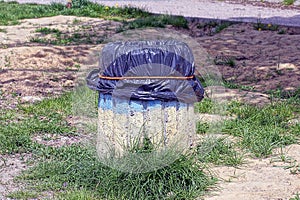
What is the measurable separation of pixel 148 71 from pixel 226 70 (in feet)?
13.9

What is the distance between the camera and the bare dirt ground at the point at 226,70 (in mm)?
4797

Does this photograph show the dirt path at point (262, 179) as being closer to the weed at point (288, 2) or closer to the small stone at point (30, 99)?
the small stone at point (30, 99)

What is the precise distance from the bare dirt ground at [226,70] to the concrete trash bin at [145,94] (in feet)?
1.98

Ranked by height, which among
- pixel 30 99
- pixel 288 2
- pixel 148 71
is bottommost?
pixel 30 99

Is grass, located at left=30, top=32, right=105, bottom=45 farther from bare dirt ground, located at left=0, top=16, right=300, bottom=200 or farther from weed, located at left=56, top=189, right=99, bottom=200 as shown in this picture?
weed, located at left=56, top=189, right=99, bottom=200

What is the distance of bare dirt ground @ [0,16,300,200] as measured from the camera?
4.80 metres

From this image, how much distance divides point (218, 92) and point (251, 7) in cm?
874

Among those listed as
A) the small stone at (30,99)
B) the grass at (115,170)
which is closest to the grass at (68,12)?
the small stone at (30,99)

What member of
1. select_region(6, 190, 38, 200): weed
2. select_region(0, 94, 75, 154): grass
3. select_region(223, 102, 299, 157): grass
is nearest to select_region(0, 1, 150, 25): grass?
select_region(0, 94, 75, 154): grass

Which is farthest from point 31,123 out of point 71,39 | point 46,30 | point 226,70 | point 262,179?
point 46,30

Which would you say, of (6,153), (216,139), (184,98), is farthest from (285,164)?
(6,153)

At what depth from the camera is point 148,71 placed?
15.3ft

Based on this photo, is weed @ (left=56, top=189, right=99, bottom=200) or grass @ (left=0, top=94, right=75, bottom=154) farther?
grass @ (left=0, top=94, right=75, bottom=154)

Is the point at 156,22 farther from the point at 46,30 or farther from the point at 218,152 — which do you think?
the point at 218,152
